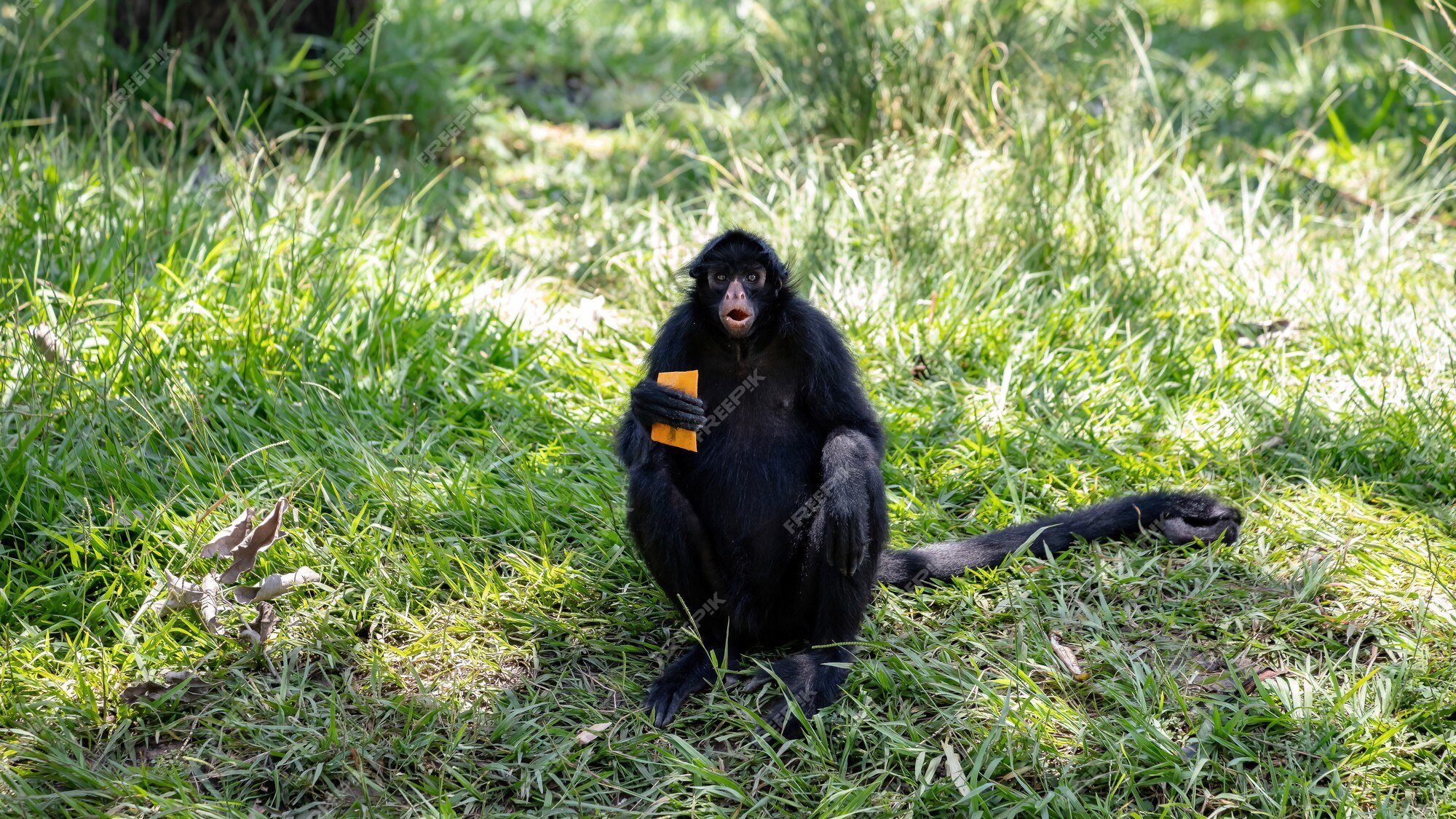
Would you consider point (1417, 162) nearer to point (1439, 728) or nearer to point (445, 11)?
point (1439, 728)

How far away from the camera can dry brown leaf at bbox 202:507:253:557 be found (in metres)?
3.41

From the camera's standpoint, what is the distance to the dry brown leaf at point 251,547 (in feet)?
11.2

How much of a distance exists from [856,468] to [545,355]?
214 centimetres

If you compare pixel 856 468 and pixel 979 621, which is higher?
pixel 856 468

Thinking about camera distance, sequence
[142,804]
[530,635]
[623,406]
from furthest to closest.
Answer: [623,406], [530,635], [142,804]

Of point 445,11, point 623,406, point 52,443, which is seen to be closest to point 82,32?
point 445,11

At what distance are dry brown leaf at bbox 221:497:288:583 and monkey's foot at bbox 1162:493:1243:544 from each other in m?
2.86

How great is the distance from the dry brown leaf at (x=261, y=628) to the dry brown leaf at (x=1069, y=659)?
2.31m

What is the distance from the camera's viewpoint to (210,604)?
3303 mm

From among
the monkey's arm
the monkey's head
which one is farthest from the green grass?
the monkey's head

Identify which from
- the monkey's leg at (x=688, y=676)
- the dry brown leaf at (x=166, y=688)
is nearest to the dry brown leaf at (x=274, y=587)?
the dry brown leaf at (x=166, y=688)

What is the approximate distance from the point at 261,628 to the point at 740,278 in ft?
5.72

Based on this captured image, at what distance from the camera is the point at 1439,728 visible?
2.95 meters

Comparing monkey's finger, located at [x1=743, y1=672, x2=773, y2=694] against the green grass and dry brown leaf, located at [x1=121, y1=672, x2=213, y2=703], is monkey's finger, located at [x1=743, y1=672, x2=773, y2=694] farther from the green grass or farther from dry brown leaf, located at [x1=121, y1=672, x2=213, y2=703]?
dry brown leaf, located at [x1=121, y1=672, x2=213, y2=703]
